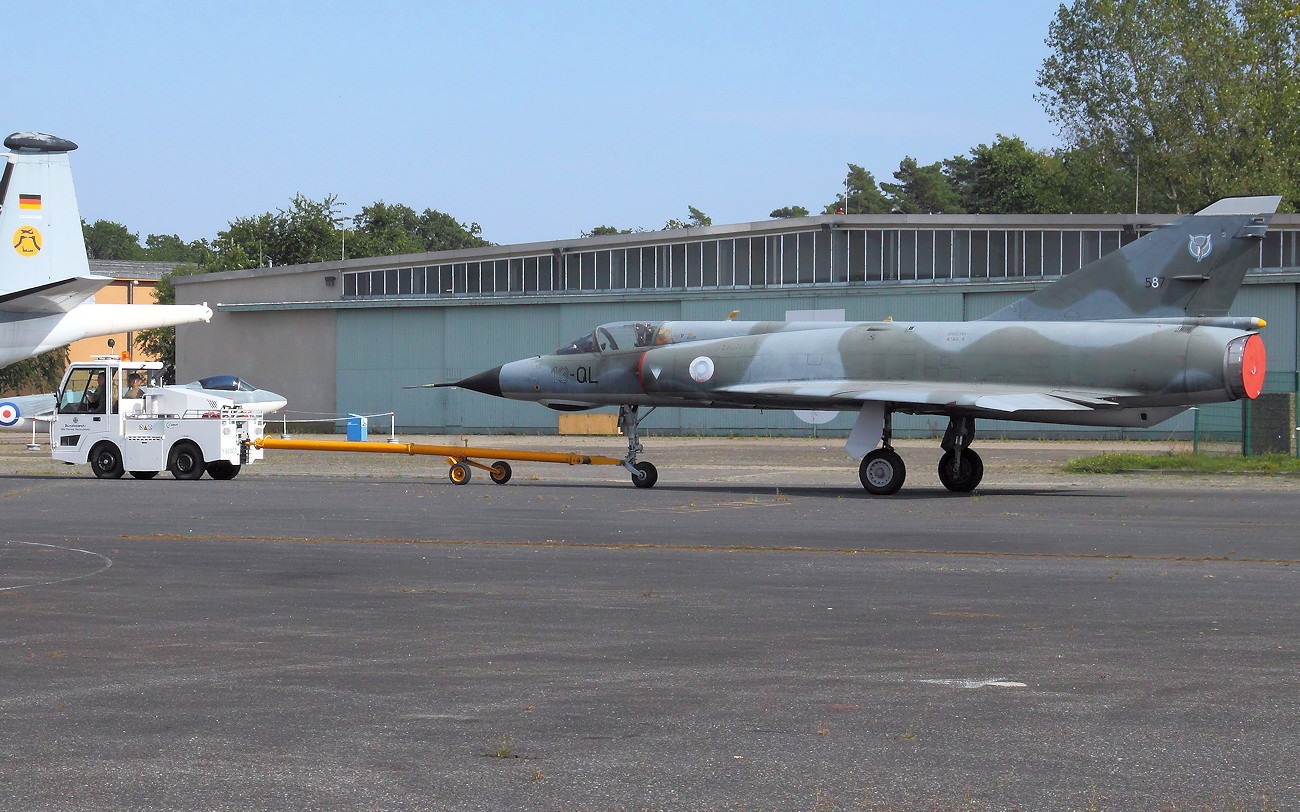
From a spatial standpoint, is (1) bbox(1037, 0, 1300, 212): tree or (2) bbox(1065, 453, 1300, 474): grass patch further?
(1) bbox(1037, 0, 1300, 212): tree

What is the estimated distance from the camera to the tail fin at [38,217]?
104 feet

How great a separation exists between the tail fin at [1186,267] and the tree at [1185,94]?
150ft

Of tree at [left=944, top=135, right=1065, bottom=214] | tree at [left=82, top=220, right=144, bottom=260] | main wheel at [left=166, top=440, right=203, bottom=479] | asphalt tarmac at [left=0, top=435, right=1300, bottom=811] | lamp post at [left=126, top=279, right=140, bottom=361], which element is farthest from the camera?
tree at [left=82, top=220, right=144, bottom=260]

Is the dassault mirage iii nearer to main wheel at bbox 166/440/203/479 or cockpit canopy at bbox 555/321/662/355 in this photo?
cockpit canopy at bbox 555/321/662/355

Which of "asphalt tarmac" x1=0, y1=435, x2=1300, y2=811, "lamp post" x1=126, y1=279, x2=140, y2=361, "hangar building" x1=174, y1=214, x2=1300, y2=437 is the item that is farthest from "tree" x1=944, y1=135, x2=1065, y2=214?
"asphalt tarmac" x1=0, y1=435, x2=1300, y2=811

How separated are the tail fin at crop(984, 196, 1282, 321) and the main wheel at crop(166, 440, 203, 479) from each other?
1643 centimetres

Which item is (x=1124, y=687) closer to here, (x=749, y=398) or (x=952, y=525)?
(x=952, y=525)

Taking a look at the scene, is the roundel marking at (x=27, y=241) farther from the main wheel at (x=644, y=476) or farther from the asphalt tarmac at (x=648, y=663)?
the main wheel at (x=644, y=476)

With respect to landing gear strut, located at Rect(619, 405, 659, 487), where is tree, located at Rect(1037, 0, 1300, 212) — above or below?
above

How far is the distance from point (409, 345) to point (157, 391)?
1100 inches

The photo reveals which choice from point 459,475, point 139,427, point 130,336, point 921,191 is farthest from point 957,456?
point 921,191

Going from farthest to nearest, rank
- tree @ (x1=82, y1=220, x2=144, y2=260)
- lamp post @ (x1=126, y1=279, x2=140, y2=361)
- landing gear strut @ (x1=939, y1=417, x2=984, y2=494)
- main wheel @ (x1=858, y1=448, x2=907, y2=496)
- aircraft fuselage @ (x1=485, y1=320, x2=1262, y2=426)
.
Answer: tree @ (x1=82, y1=220, x2=144, y2=260)
lamp post @ (x1=126, y1=279, x2=140, y2=361)
landing gear strut @ (x1=939, y1=417, x2=984, y2=494)
main wheel @ (x1=858, y1=448, x2=907, y2=496)
aircraft fuselage @ (x1=485, y1=320, x2=1262, y2=426)

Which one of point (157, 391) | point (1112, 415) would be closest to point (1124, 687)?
point (1112, 415)

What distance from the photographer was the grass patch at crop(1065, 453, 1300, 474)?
2738 cm
